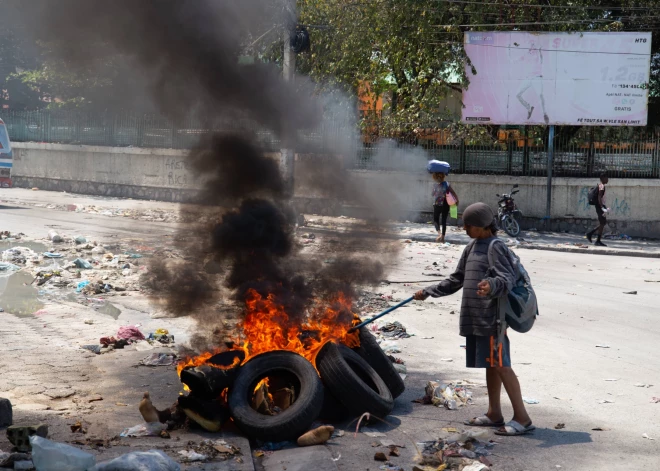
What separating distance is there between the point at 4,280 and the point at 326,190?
4746 millimetres

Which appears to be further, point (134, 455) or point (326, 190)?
point (326, 190)

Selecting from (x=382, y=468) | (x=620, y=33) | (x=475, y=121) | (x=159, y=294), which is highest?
(x=620, y=33)

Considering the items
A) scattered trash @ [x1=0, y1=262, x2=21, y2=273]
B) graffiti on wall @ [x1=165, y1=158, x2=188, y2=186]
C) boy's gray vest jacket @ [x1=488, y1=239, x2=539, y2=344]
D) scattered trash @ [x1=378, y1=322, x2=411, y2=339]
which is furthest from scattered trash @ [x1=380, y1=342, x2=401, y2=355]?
graffiti on wall @ [x1=165, y1=158, x2=188, y2=186]

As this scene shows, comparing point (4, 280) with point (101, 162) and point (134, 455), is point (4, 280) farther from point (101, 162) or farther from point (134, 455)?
point (101, 162)

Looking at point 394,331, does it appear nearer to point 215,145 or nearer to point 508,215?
point 215,145

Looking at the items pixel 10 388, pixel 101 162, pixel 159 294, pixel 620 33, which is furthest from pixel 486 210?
pixel 101 162

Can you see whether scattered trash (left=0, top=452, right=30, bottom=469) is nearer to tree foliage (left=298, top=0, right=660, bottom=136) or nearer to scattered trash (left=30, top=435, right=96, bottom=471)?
scattered trash (left=30, top=435, right=96, bottom=471)

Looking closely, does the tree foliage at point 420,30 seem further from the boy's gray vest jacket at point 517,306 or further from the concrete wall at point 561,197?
the boy's gray vest jacket at point 517,306

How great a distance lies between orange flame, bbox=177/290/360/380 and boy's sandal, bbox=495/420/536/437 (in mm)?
1245

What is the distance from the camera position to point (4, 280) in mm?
11258

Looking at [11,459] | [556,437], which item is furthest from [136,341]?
[556,437]

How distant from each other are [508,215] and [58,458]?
16599 mm

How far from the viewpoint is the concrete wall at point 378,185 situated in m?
19.8

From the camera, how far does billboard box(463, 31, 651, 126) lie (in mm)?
19734
